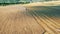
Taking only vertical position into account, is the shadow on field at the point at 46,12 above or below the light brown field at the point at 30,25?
below

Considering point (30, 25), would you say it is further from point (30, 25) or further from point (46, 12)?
point (46, 12)

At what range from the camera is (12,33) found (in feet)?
28.1

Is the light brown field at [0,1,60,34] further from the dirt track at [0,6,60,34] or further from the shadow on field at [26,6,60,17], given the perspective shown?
the shadow on field at [26,6,60,17]

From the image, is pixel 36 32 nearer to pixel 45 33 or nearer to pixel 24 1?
pixel 45 33

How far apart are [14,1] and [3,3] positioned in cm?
208

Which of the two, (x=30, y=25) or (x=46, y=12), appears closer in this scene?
(x=30, y=25)

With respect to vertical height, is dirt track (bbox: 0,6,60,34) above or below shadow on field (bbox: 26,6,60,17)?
above

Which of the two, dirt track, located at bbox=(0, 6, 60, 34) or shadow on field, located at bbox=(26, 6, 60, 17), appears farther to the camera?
shadow on field, located at bbox=(26, 6, 60, 17)

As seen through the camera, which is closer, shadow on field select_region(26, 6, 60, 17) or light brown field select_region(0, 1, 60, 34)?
light brown field select_region(0, 1, 60, 34)

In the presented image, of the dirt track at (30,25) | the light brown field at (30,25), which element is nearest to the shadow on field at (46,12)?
the dirt track at (30,25)

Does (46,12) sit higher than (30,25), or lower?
lower

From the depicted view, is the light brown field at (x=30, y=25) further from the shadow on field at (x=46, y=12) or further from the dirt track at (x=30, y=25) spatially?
the shadow on field at (x=46, y=12)

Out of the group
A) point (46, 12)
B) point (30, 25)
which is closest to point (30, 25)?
point (30, 25)

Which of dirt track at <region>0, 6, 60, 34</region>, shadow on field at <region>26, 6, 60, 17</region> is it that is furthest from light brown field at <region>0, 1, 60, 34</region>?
shadow on field at <region>26, 6, 60, 17</region>
